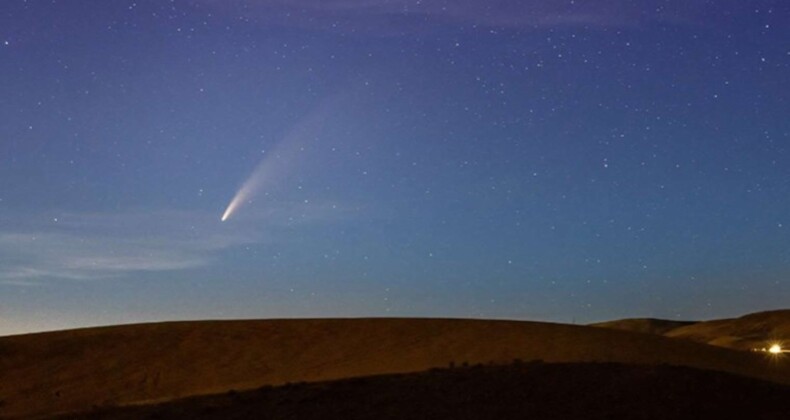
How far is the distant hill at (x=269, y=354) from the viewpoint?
3167 centimetres

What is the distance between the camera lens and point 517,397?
1914 centimetres

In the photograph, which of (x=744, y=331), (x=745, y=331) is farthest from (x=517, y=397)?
(x=744, y=331)

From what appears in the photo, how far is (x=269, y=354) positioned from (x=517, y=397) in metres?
21.2

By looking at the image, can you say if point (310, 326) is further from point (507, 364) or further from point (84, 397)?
point (507, 364)

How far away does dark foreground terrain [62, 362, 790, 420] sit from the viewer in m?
17.7

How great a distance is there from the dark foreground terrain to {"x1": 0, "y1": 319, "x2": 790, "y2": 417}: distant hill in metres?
6.64

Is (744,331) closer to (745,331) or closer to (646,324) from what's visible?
(745,331)

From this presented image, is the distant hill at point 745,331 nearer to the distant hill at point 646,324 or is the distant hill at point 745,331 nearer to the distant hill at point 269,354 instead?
the distant hill at point 646,324

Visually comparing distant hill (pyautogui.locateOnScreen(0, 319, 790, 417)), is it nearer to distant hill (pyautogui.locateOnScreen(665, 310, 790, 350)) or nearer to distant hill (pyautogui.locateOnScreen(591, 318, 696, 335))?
distant hill (pyautogui.locateOnScreen(665, 310, 790, 350))

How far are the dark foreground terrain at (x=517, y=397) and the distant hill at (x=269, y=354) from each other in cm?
664

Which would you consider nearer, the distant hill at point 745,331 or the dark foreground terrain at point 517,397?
the dark foreground terrain at point 517,397

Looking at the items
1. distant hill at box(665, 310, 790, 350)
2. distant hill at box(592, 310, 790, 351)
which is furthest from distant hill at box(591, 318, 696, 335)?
distant hill at box(665, 310, 790, 350)

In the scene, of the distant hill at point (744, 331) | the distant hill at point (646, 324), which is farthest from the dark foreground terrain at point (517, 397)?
the distant hill at point (646, 324)

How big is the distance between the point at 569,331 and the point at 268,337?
13846 mm
